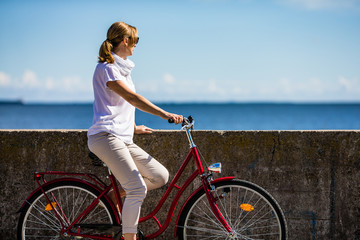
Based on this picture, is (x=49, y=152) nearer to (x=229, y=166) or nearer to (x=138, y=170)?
(x=138, y=170)

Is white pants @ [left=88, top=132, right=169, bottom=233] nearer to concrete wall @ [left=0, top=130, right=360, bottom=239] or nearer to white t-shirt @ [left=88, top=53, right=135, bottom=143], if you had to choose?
white t-shirt @ [left=88, top=53, right=135, bottom=143]

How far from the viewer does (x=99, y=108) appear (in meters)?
3.28

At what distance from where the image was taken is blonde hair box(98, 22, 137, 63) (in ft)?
10.7

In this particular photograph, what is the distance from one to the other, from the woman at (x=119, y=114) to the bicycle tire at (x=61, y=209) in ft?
1.04

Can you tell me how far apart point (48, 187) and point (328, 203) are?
271 centimetres

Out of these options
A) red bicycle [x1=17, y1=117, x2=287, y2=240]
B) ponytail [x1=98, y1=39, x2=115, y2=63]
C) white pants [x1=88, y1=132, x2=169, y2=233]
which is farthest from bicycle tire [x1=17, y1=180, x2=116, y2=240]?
ponytail [x1=98, y1=39, x2=115, y2=63]

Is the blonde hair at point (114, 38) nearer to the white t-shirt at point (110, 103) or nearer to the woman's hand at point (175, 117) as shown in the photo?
the white t-shirt at point (110, 103)

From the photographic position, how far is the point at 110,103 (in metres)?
3.29

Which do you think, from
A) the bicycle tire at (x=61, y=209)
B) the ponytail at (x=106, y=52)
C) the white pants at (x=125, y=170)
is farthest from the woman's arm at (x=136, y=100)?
the bicycle tire at (x=61, y=209)

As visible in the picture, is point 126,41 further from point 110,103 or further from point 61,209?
point 61,209

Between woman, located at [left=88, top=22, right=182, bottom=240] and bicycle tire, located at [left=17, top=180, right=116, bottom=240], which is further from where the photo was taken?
bicycle tire, located at [left=17, top=180, right=116, bottom=240]

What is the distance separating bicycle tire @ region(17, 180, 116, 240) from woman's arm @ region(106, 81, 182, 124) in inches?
35.5

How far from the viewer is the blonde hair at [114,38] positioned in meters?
3.26

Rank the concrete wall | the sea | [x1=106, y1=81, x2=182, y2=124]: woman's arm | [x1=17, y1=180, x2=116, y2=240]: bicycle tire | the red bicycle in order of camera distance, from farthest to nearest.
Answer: the sea < the concrete wall < [x1=17, y1=180, x2=116, y2=240]: bicycle tire < the red bicycle < [x1=106, y1=81, x2=182, y2=124]: woman's arm
